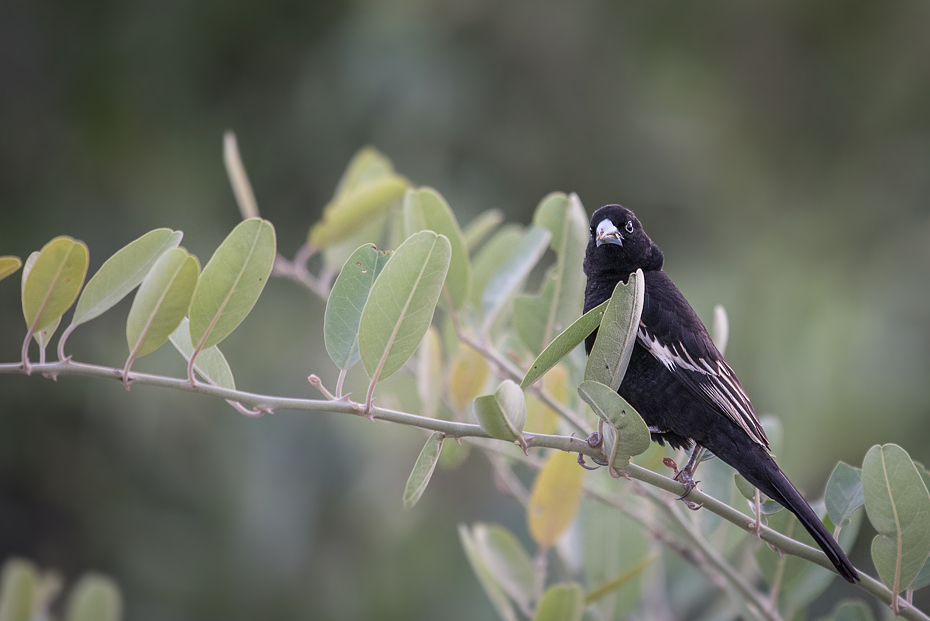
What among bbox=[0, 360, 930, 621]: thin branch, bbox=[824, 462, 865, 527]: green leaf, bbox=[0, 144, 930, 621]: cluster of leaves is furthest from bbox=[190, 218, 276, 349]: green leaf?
bbox=[824, 462, 865, 527]: green leaf

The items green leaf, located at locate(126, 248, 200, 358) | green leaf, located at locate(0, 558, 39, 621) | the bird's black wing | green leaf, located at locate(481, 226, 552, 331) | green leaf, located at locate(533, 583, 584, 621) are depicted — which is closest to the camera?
green leaf, located at locate(126, 248, 200, 358)

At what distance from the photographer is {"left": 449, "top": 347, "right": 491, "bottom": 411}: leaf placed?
176cm

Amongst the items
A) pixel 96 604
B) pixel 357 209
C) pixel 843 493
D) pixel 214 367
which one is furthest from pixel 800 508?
pixel 96 604

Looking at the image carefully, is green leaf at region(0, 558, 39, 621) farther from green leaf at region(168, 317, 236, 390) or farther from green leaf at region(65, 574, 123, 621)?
green leaf at region(168, 317, 236, 390)

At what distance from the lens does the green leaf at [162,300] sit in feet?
3.80

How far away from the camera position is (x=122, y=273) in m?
1.24

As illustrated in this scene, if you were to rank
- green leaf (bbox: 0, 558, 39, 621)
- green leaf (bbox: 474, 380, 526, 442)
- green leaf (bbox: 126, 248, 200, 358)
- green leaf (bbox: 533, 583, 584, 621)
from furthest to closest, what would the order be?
green leaf (bbox: 0, 558, 39, 621) → green leaf (bbox: 533, 583, 584, 621) → green leaf (bbox: 126, 248, 200, 358) → green leaf (bbox: 474, 380, 526, 442)

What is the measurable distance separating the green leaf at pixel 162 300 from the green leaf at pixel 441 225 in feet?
1.57

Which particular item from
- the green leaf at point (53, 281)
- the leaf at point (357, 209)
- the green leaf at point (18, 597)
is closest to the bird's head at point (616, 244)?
the leaf at point (357, 209)

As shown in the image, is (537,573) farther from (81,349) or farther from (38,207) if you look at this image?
(38,207)

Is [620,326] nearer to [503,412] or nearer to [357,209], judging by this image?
A: [503,412]

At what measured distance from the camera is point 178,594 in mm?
4852

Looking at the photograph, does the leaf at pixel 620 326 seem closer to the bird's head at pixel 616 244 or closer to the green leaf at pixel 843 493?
the green leaf at pixel 843 493

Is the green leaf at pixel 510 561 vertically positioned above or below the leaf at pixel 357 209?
below
